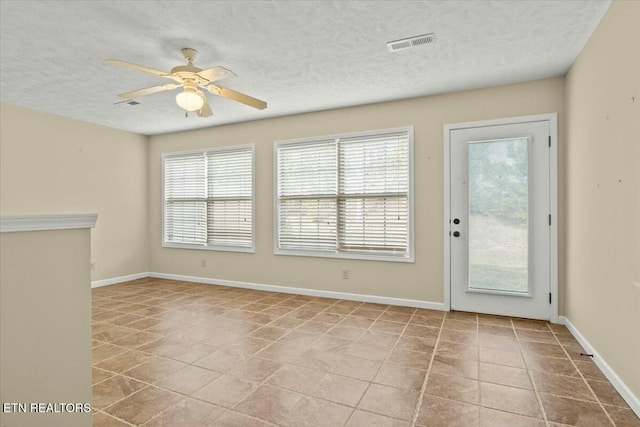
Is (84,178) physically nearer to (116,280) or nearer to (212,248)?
(116,280)

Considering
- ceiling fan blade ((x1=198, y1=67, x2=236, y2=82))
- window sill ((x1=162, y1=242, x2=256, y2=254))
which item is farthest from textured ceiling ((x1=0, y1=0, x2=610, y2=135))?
window sill ((x1=162, y1=242, x2=256, y2=254))

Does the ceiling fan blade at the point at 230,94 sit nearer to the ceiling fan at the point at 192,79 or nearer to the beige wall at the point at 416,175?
the ceiling fan at the point at 192,79

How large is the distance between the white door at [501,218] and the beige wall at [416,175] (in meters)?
0.18

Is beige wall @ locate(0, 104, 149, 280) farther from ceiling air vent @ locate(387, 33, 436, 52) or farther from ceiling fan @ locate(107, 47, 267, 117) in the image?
ceiling air vent @ locate(387, 33, 436, 52)

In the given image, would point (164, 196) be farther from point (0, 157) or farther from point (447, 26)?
point (447, 26)

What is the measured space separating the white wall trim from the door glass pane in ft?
12.0

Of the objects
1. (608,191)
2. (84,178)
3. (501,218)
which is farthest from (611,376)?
(84,178)

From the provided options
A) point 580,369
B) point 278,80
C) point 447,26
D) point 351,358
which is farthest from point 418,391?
point 278,80

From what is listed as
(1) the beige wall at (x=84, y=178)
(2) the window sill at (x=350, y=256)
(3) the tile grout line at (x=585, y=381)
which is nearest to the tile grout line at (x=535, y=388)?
(3) the tile grout line at (x=585, y=381)

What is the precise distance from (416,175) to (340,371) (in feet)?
8.49

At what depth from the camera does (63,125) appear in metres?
5.08

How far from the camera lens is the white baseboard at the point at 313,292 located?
4268 millimetres

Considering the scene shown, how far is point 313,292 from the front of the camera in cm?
493

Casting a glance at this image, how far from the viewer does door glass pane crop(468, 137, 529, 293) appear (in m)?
3.75
